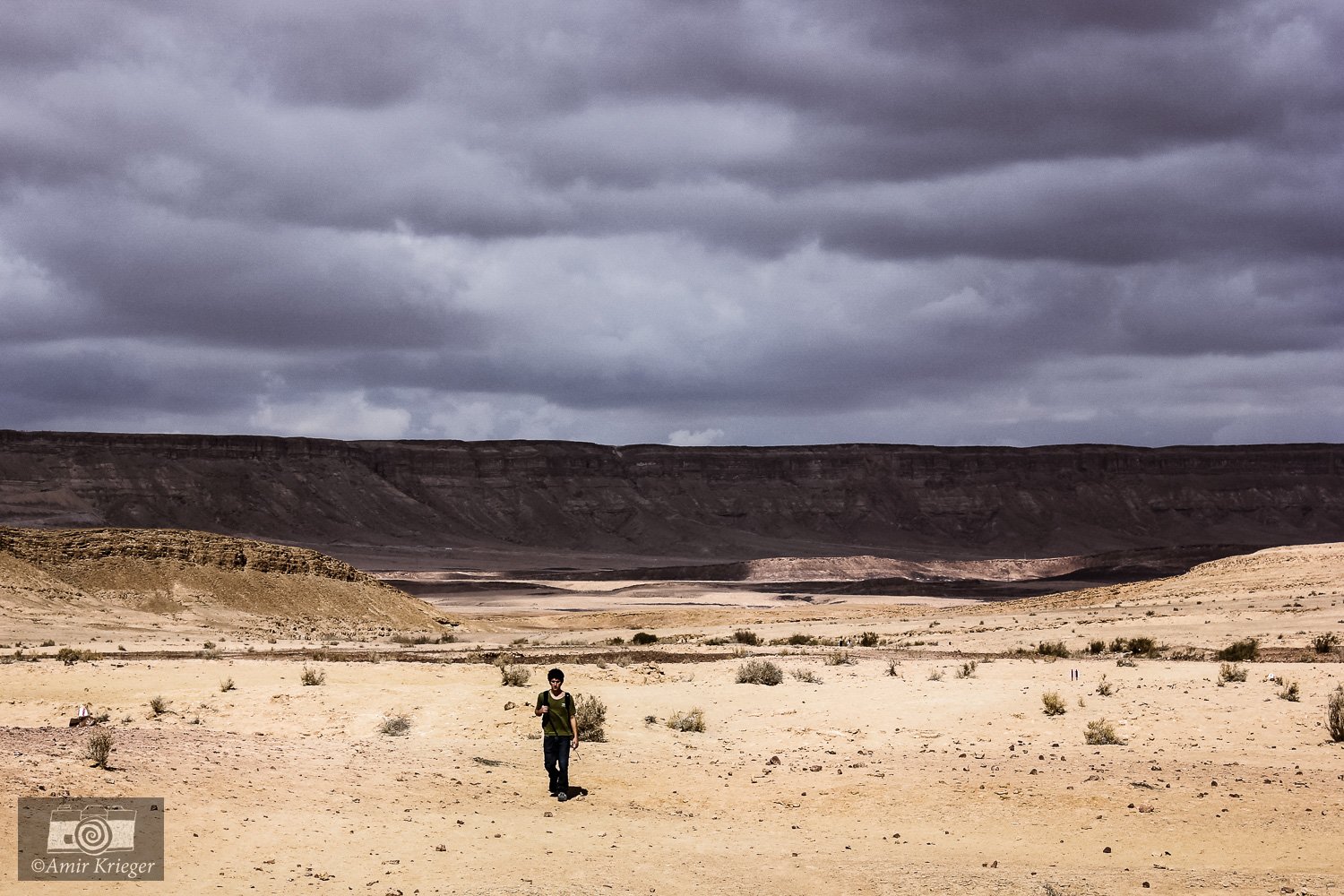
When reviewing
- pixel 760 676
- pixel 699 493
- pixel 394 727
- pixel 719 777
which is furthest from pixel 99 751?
pixel 699 493

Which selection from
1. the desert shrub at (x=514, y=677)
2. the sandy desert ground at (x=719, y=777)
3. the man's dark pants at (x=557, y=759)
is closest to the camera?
the sandy desert ground at (x=719, y=777)

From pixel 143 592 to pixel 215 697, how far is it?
28368mm

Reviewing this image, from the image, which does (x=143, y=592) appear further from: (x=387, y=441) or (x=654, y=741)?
(x=387, y=441)

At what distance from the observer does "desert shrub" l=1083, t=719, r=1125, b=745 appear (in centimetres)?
1833

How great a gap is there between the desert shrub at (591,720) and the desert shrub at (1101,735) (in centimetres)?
616

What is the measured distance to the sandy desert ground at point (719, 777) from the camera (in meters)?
12.5

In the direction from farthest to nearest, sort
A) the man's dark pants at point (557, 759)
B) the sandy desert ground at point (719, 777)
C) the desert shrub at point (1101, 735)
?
1. the desert shrub at point (1101, 735)
2. the man's dark pants at point (557, 759)
3. the sandy desert ground at point (719, 777)

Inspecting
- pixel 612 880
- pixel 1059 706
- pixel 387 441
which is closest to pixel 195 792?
pixel 612 880

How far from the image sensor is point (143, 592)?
47.2 m

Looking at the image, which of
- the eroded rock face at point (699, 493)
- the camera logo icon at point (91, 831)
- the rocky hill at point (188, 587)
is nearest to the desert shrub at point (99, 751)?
the camera logo icon at point (91, 831)

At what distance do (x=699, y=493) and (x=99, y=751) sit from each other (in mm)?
175308

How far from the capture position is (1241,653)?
30.4 metres

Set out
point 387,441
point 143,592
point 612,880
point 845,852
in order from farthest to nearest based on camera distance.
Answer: point 387,441 < point 143,592 < point 845,852 < point 612,880

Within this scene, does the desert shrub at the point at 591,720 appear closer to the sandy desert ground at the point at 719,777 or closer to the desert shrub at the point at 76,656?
the sandy desert ground at the point at 719,777
